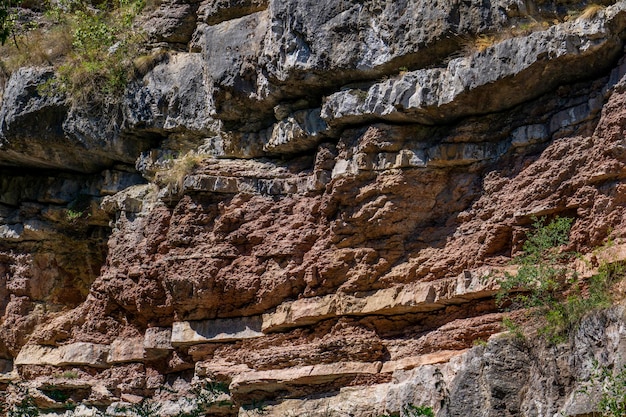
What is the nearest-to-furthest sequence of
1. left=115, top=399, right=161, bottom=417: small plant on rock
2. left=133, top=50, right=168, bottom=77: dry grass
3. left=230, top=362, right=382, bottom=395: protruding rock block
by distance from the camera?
left=230, top=362, right=382, bottom=395: protruding rock block, left=115, top=399, right=161, bottom=417: small plant on rock, left=133, top=50, right=168, bottom=77: dry grass

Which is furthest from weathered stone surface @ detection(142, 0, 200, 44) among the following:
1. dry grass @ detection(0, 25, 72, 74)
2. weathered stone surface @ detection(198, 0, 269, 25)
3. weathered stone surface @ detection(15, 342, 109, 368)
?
weathered stone surface @ detection(15, 342, 109, 368)

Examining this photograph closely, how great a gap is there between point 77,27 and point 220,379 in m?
6.43

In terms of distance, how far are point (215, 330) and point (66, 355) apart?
2.92m

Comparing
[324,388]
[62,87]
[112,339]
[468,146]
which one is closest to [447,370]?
[324,388]

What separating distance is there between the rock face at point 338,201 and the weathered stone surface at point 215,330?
29mm

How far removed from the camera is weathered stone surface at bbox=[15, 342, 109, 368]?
585 inches

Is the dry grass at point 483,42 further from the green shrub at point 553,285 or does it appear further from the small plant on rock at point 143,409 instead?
the small plant on rock at point 143,409

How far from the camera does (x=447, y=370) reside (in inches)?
427

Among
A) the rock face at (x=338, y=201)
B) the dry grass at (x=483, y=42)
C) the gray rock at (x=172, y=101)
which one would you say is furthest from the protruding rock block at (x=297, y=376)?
the gray rock at (x=172, y=101)

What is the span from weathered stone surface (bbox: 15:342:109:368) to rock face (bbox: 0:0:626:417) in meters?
0.04

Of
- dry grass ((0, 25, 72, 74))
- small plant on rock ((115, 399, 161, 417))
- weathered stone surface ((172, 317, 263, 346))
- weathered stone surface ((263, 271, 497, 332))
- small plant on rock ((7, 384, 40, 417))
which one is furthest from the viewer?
dry grass ((0, 25, 72, 74))

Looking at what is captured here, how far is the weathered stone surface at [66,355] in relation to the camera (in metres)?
14.9

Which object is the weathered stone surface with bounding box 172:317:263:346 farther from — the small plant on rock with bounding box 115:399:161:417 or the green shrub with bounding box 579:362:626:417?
the green shrub with bounding box 579:362:626:417

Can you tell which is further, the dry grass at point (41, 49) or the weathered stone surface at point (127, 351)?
the dry grass at point (41, 49)
